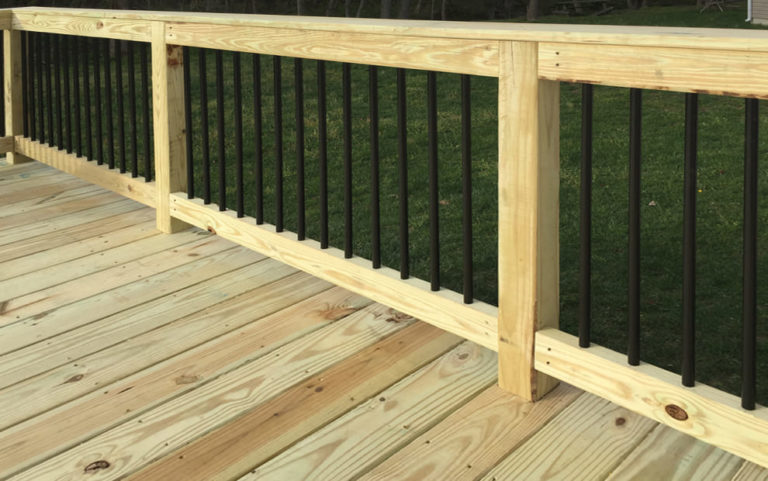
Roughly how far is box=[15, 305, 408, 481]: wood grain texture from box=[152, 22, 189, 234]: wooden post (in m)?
1.29

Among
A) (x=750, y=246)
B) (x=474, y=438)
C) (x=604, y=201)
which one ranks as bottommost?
(x=604, y=201)

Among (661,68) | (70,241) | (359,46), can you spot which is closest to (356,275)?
(359,46)

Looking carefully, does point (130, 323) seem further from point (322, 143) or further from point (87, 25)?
point (87, 25)

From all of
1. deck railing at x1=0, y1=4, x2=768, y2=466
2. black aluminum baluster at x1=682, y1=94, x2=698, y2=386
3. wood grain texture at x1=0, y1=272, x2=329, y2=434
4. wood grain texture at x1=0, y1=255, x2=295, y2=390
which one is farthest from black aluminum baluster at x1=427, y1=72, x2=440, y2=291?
wood grain texture at x1=0, y1=255, x2=295, y2=390

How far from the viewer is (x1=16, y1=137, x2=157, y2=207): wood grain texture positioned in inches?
163

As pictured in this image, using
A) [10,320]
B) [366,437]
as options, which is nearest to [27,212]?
[10,320]

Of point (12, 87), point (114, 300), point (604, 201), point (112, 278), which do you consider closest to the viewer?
point (114, 300)

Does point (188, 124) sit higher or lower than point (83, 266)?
higher

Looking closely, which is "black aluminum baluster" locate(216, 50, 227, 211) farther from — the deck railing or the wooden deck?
the wooden deck

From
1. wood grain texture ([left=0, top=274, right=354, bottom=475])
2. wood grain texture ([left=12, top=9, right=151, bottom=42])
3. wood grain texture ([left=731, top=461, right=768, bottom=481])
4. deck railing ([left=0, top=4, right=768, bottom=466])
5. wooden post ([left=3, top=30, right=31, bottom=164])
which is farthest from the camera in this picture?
wooden post ([left=3, top=30, right=31, bottom=164])

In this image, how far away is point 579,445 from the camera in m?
2.16

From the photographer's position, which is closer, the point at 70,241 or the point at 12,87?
the point at 70,241

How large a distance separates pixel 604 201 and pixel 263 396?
3.70 m

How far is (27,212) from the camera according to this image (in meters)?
4.33
